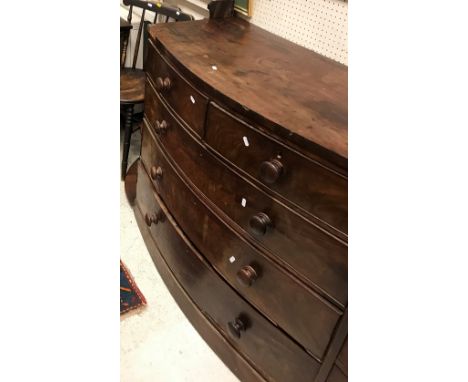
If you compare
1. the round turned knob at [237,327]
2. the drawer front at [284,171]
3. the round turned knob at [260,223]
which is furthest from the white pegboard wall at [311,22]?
the round turned knob at [237,327]

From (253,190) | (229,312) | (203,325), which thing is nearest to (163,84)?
(253,190)

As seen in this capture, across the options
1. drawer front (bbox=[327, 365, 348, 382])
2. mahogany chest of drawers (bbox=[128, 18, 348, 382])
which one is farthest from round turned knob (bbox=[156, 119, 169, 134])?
drawer front (bbox=[327, 365, 348, 382])

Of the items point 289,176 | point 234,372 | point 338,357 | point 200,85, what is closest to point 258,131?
point 289,176

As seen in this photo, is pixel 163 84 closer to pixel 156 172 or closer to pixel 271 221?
pixel 156 172

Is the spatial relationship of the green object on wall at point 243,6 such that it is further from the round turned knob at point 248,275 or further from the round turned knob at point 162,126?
the round turned knob at point 248,275

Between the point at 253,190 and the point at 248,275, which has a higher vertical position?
the point at 253,190

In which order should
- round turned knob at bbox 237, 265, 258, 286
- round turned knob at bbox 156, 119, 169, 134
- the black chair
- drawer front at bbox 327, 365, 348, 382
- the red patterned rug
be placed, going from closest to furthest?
drawer front at bbox 327, 365, 348, 382 < round turned knob at bbox 237, 265, 258, 286 < round turned knob at bbox 156, 119, 169, 134 < the red patterned rug < the black chair

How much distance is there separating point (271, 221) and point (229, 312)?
47 cm

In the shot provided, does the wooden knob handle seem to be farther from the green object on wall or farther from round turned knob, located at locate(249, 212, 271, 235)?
the green object on wall

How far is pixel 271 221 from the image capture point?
3.25 feet

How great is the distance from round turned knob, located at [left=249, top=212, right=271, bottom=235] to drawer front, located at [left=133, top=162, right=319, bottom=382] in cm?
33

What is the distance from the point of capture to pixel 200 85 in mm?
1081

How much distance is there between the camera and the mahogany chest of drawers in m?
0.88
